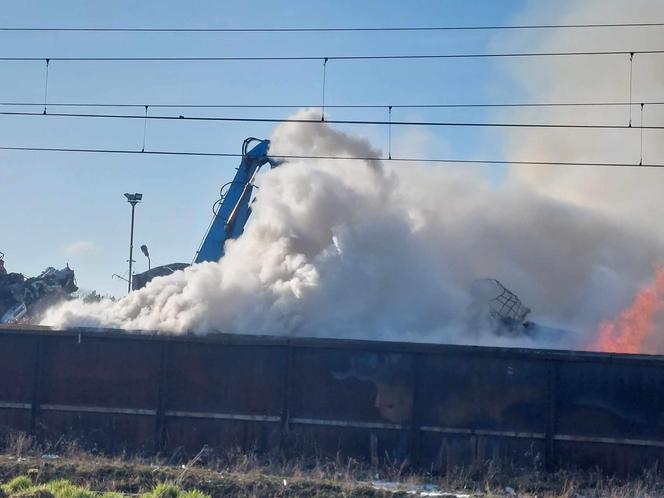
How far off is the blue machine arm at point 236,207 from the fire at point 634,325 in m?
9.13

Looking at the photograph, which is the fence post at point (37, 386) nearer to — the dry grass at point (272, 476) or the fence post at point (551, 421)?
the dry grass at point (272, 476)

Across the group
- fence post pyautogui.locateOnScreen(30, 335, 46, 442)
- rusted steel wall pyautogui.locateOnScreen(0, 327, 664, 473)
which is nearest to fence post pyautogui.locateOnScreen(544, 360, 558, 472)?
rusted steel wall pyautogui.locateOnScreen(0, 327, 664, 473)

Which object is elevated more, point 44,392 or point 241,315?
point 241,315

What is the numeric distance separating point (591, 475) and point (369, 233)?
798cm

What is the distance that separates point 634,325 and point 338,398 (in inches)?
455

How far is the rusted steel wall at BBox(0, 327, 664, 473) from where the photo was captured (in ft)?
47.6

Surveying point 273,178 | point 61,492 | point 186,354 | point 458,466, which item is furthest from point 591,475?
point 273,178

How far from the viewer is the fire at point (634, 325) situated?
22656 mm

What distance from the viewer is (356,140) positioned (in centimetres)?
2295

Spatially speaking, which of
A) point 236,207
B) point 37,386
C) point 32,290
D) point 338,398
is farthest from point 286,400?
point 32,290

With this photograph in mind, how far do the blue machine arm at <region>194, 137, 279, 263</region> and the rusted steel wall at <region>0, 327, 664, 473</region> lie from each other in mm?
7921

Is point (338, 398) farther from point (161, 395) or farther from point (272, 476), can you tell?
point (161, 395)

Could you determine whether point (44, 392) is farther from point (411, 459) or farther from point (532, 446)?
point (532, 446)

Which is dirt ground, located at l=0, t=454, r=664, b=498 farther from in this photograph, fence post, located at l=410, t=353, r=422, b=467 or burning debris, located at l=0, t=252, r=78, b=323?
burning debris, located at l=0, t=252, r=78, b=323
